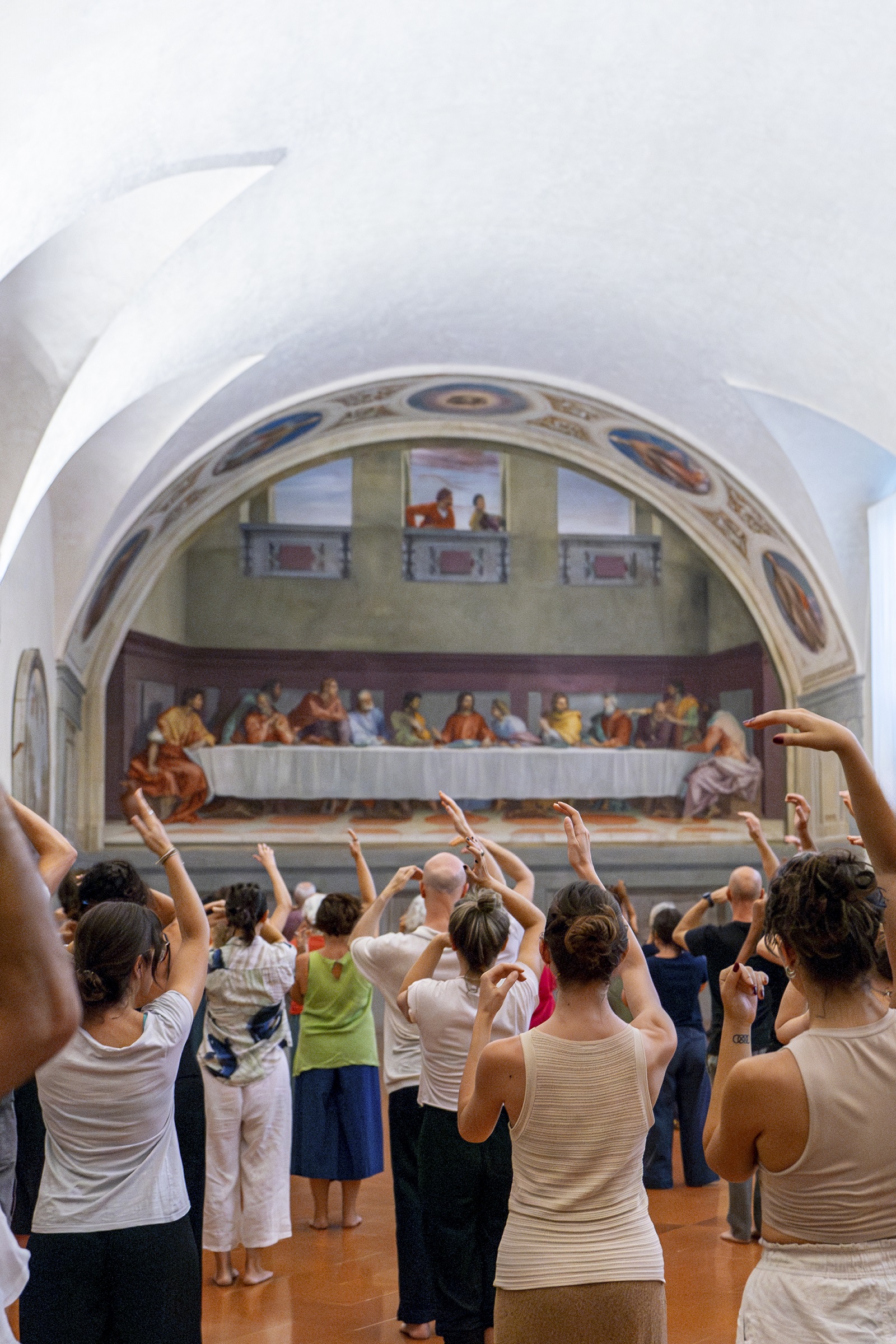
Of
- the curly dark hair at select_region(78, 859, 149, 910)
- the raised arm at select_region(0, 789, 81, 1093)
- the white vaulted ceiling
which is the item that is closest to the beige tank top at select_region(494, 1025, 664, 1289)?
the curly dark hair at select_region(78, 859, 149, 910)

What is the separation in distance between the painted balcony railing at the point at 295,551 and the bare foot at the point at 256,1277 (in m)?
10.5

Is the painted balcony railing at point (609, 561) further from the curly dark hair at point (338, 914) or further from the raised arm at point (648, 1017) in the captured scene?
the raised arm at point (648, 1017)

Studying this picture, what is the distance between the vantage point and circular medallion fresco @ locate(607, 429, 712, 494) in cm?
1496

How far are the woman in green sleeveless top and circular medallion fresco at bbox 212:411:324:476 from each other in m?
8.67

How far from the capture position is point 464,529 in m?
16.0

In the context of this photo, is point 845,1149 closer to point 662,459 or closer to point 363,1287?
point 363,1287

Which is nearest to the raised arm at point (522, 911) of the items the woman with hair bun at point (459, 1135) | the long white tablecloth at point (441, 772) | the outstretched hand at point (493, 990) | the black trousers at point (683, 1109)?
the woman with hair bun at point (459, 1135)

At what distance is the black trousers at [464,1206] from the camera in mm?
3994

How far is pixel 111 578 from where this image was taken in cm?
1385

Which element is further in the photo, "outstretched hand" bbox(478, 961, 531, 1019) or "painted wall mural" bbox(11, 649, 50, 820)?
"painted wall mural" bbox(11, 649, 50, 820)

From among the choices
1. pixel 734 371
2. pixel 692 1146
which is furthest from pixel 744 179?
pixel 692 1146

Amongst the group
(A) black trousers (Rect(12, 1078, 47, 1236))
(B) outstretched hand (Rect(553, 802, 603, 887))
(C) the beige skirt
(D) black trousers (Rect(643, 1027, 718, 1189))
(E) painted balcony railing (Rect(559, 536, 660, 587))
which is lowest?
(D) black trousers (Rect(643, 1027, 718, 1189))

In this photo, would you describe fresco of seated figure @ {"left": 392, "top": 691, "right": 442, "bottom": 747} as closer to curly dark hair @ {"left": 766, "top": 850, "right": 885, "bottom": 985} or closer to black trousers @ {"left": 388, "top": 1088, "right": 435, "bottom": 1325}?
black trousers @ {"left": 388, "top": 1088, "right": 435, "bottom": 1325}

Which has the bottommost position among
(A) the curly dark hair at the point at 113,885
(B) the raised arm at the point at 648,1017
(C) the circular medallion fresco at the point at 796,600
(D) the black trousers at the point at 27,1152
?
(D) the black trousers at the point at 27,1152
